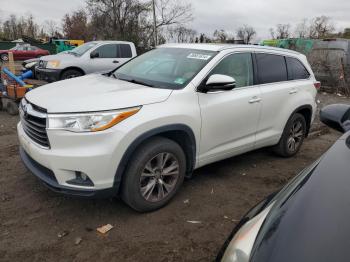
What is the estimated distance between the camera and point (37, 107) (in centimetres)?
318

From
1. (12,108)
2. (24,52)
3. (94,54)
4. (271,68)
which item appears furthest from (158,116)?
(24,52)

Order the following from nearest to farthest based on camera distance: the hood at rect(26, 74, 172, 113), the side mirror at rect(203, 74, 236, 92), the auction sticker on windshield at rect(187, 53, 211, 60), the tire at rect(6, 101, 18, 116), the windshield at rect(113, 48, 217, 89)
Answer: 1. the hood at rect(26, 74, 172, 113)
2. the side mirror at rect(203, 74, 236, 92)
3. the windshield at rect(113, 48, 217, 89)
4. the auction sticker on windshield at rect(187, 53, 211, 60)
5. the tire at rect(6, 101, 18, 116)

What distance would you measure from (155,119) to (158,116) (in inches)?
1.9

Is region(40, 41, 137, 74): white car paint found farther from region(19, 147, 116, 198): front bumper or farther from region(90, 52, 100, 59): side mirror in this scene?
region(19, 147, 116, 198): front bumper

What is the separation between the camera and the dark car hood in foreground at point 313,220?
134cm

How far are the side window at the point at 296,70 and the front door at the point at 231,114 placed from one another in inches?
39.6

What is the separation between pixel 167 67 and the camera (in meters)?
4.04

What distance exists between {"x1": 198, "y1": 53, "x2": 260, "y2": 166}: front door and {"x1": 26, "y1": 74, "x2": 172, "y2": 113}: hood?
0.61 m

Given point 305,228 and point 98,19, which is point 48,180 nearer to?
point 305,228

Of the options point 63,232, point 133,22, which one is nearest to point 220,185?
point 63,232

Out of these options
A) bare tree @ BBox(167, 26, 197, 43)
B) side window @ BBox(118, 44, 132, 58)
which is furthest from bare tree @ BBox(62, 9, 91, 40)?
side window @ BBox(118, 44, 132, 58)

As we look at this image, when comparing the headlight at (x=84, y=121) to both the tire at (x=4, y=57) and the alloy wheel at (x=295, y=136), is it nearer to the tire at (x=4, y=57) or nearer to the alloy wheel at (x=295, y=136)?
the alloy wheel at (x=295, y=136)

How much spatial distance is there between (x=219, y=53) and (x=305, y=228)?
111 inches

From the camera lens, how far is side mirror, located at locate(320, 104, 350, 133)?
2556mm
